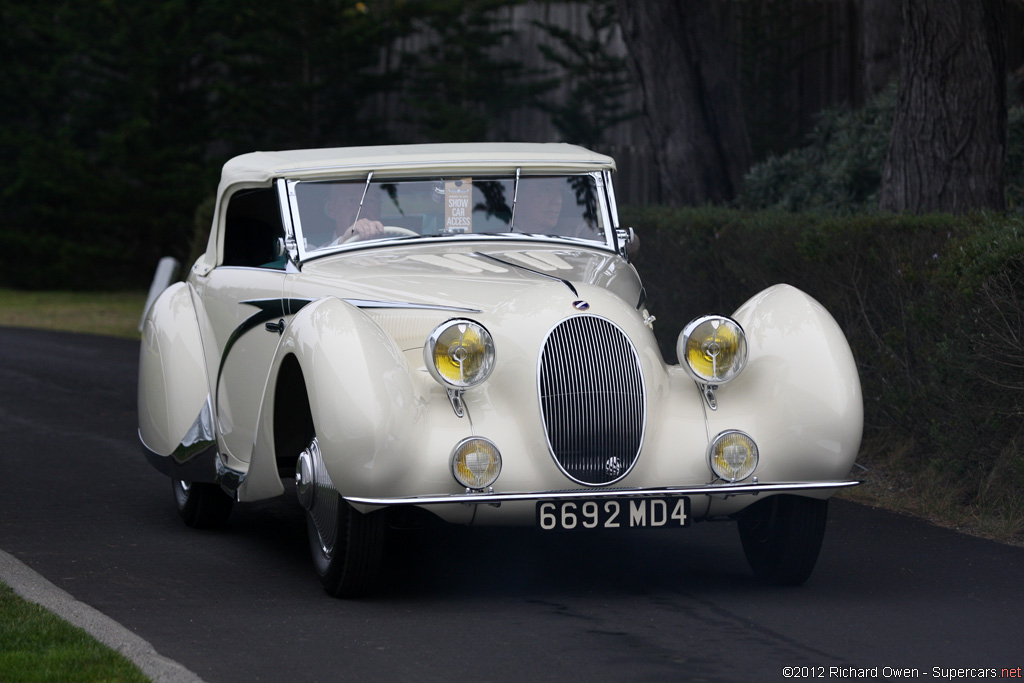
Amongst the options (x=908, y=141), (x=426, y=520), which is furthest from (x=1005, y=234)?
(x=426, y=520)

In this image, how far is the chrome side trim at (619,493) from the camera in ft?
17.7

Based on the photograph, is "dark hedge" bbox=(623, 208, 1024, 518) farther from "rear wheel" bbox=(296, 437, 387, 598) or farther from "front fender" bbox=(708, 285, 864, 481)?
"rear wheel" bbox=(296, 437, 387, 598)

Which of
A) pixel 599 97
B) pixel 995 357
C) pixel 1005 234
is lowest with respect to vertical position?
pixel 995 357

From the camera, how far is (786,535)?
6.02 m

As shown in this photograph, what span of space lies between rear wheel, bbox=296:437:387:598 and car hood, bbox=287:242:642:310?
2.66 ft

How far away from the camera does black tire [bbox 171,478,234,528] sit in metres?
7.38

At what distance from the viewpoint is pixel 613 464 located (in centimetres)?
562

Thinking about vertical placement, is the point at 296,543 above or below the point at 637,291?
below

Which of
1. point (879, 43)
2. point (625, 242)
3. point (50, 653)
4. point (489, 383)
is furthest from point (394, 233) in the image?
point (879, 43)

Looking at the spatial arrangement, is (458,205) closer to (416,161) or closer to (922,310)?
(416,161)

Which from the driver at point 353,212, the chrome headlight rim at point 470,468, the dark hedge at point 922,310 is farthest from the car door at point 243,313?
the dark hedge at point 922,310

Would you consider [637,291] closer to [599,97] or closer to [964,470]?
[964,470]

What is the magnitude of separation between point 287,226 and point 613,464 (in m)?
2.17

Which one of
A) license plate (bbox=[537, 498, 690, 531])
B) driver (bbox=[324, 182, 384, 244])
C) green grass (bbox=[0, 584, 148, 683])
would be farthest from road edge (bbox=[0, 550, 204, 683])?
driver (bbox=[324, 182, 384, 244])
